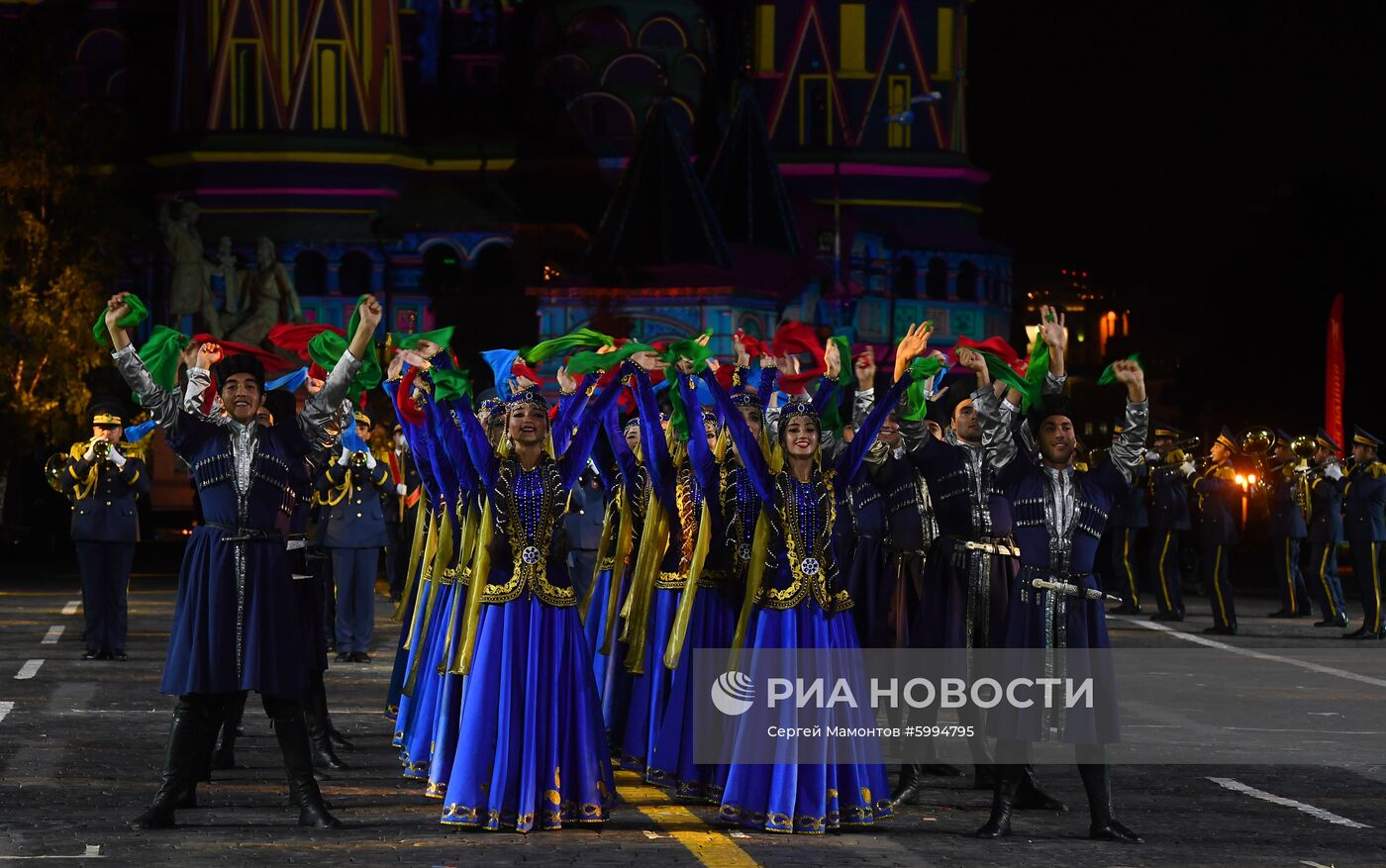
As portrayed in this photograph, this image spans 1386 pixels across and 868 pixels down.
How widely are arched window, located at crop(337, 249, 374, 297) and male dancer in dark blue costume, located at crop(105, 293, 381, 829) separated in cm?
4907

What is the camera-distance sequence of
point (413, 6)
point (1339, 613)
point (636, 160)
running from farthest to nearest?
1. point (413, 6)
2. point (636, 160)
3. point (1339, 613)

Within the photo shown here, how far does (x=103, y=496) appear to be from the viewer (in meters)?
21.4

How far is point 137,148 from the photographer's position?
2527 inches

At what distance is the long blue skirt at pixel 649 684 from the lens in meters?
13.6

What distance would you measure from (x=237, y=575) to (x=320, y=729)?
2532 millimetres

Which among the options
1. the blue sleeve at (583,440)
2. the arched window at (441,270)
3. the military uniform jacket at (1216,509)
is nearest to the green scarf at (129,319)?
the blue sleeve at (583,440)

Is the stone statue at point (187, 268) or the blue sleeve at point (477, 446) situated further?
the stone statue at point (187, 268)

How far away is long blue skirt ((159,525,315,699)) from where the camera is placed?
37.9 feet

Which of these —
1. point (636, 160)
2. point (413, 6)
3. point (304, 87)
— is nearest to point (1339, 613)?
point (636, 160)

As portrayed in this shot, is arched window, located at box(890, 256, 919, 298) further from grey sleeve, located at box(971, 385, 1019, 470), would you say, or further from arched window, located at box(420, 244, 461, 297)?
grey sleeve, located at box(971, 385, 1019, 470)

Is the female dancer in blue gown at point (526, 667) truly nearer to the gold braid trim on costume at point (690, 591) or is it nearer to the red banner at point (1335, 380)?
the gold braid trim on costume at point (690, 591)

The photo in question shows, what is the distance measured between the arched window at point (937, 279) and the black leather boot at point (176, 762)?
2086 inches

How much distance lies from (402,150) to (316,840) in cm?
5073

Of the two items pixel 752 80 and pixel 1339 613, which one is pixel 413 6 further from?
pixel 1339 613
